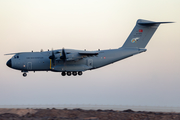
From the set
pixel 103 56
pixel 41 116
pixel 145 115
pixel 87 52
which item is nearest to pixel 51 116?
pixel 41 116

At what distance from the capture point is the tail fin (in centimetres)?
3344

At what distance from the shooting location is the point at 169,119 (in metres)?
21.2

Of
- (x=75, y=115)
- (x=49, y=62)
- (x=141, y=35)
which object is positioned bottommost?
(x=75, y=115)

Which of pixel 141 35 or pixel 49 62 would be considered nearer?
pixel 49 62

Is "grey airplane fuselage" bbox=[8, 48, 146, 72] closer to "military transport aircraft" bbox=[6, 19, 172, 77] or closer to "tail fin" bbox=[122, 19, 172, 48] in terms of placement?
"military transport aircraft" bbox=[6, 19, 172, 77]

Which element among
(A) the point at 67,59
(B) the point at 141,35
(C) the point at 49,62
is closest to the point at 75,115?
(A) the point at 67,59

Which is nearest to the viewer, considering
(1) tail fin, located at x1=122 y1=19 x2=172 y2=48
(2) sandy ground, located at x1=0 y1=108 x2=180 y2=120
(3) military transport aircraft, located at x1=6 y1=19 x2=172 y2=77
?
(2) sandy ground, located at x1=0 y1=108 x2=180 y2=120

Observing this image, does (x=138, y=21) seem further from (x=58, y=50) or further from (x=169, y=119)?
(x=169, y=119)

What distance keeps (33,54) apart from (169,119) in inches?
692

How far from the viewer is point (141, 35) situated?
33.6 m

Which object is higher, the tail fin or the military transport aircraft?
the tail fin

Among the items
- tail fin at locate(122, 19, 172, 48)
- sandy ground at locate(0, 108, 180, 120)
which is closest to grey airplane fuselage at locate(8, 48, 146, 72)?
Answer: tail fin at locate(122, 19, 172, 48)

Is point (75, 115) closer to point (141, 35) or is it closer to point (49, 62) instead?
point (49, 62)

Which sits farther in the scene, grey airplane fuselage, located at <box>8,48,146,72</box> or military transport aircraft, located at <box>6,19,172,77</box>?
grey airplane fuselage, located at <box>8,48,146,72</box>
